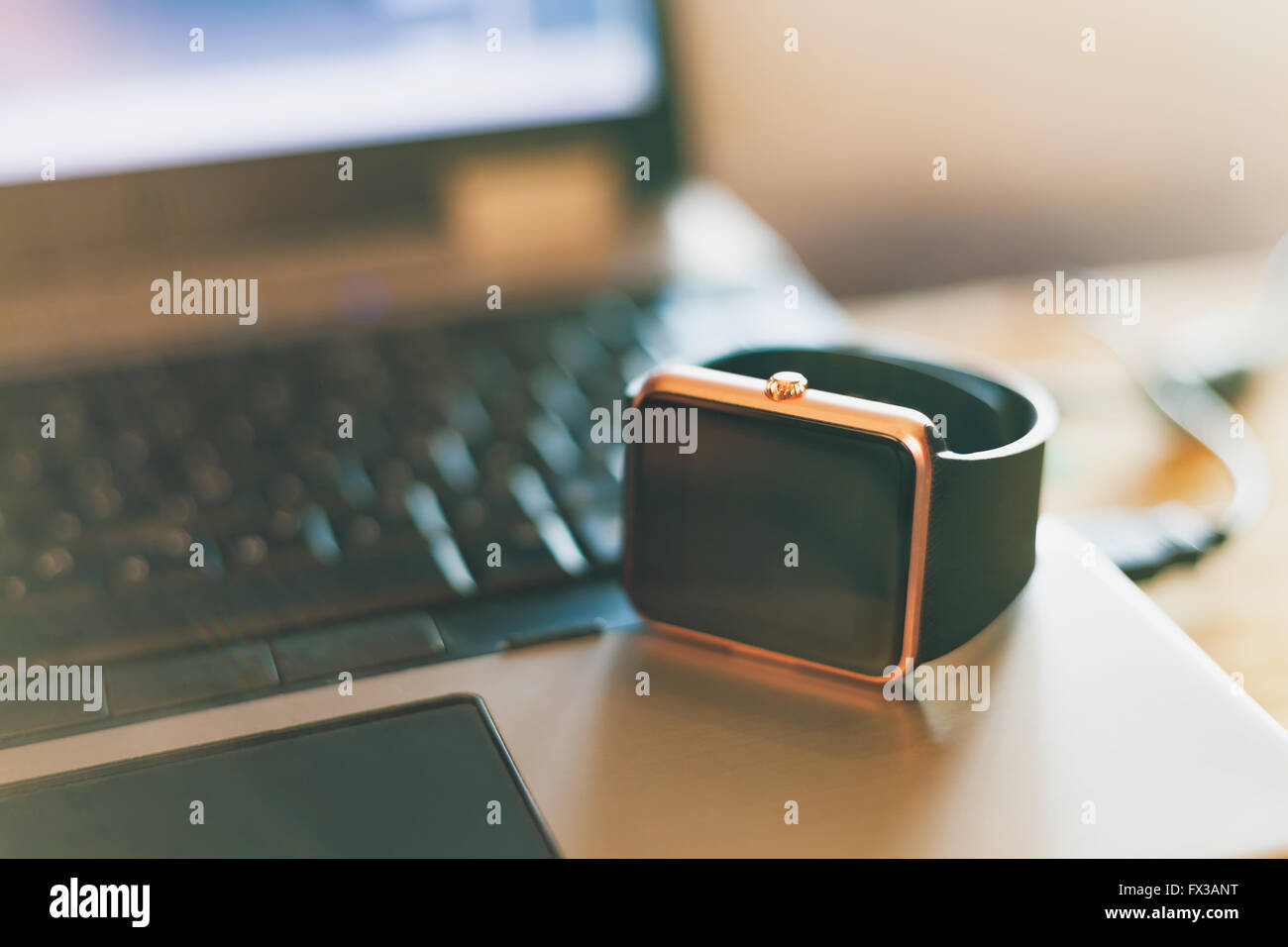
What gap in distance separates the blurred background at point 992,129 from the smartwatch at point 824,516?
390 mm

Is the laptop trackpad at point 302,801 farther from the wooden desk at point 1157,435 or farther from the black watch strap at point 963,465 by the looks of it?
the wooden desk at point 1157,435

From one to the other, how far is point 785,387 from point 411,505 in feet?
0.48

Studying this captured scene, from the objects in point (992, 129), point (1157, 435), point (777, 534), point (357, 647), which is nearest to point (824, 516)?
point (777, 534)

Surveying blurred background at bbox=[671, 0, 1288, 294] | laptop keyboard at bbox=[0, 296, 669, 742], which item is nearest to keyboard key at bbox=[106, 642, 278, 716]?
laptop keyboard at bbox=[0, 296, 669, 742]

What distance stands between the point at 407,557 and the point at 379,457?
0.06 meters

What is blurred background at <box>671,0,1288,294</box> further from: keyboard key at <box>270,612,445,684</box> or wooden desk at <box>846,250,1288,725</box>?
keyboard key at <box>270,612,445,684</box>

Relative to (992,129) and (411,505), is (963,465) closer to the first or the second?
(411,505)

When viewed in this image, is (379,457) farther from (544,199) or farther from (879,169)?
(879,169)

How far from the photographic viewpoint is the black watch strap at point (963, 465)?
0.30 meters

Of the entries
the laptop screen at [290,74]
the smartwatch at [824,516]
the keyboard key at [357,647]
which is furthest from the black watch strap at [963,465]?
the laptop screen at [290,74]

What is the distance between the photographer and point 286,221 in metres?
0.56

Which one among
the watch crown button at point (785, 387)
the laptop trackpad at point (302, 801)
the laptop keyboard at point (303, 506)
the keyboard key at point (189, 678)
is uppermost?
the watch crown button at point (785, 387)
